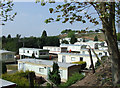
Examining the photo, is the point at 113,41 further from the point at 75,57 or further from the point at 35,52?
the point at 35,52

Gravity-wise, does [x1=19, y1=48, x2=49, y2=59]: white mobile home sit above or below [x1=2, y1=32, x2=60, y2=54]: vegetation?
below

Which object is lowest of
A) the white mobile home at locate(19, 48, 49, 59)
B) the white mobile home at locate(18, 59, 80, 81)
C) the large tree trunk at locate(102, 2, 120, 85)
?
the white mobile home at locate(18, 59, 80, 81)

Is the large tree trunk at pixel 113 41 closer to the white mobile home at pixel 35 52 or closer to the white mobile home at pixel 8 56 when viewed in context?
the white mobile home at pixel 8 56

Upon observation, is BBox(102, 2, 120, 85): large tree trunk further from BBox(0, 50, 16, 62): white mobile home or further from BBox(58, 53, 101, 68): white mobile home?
BBox(0, 50, 16, 62): white mobile home

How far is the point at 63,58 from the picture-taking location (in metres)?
18.5

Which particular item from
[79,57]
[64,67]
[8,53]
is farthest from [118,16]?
[8,53]

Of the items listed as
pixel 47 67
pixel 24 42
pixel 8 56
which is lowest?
pixel 47 67

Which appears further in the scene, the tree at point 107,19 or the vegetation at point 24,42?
the vegetation at point 24,42

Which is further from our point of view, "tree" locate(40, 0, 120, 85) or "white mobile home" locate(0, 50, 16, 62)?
"white mobile home" locate(0, 50, 16, 62)

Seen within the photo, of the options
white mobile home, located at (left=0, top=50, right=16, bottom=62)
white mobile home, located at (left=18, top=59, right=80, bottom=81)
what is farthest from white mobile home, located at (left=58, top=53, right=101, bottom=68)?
white mobile home, located at (left=0, top=50, right=16, bottom=62)

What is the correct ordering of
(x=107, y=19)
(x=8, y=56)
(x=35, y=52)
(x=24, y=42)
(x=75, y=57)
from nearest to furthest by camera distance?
(x=107, y=19) → (x=75, y=57) → (x=8, y=56) → (x=35, y=52) → (x=24, y=42)

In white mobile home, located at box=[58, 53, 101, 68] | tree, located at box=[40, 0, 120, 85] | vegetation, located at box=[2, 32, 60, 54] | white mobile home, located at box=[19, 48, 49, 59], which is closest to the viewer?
tree, located at box=[40, 0, 120, 85]

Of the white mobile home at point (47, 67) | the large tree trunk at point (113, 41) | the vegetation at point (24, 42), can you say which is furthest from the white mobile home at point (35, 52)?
the large tree trunk at point (113, 41)

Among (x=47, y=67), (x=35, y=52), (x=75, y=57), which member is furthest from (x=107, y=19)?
(x=35, y=52)
